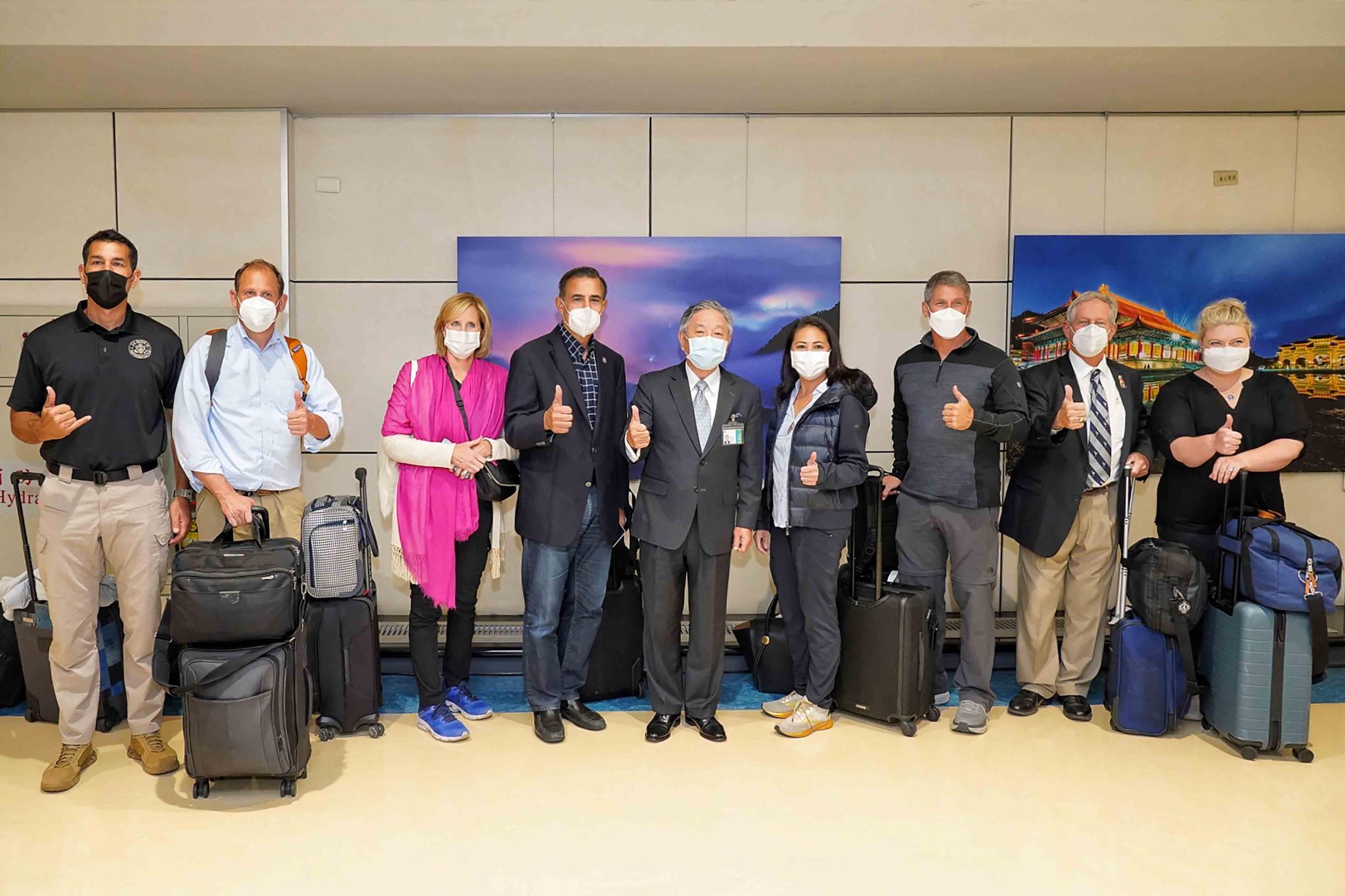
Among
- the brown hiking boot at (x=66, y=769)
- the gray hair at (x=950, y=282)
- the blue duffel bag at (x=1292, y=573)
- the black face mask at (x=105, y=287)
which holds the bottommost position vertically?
the brown hiking boot at (x=66, y=769)

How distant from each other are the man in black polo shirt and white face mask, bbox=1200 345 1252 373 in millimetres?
4078

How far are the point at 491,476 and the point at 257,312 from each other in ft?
3.47

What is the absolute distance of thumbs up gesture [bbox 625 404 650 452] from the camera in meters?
3.28

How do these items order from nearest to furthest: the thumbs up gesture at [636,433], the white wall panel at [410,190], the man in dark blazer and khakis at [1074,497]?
the thumbs up gesture at [636,433] → the man in dark blazer and khakis at [1074,497] → the white wall panel at [410,190]

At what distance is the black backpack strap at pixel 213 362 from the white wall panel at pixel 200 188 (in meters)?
1.44

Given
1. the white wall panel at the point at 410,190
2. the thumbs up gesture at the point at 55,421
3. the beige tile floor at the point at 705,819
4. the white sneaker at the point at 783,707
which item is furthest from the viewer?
the white wall panel at the point at 410,190

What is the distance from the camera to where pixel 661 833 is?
280cm

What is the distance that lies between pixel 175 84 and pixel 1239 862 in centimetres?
524

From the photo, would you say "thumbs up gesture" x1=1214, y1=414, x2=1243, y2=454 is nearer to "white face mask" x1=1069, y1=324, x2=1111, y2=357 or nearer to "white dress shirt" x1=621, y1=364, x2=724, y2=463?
"white face mask" x1=1069, y1=324, x2=1111, y2=357

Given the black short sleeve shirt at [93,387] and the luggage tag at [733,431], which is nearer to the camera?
the black short sleeve shirt at [93,387]

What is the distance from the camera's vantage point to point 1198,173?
187 inches

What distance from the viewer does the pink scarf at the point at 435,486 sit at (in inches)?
138

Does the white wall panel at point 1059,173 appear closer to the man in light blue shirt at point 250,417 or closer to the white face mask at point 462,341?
the white face mask at point 462,341

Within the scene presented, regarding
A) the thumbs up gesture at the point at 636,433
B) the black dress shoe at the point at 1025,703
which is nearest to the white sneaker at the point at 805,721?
the black dress shoe at the point at 1025,703
